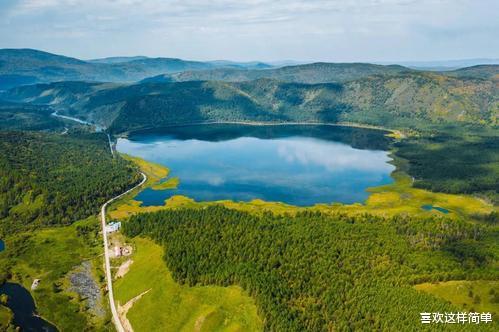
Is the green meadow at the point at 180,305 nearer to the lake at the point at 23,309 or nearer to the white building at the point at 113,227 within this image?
the lake at the point at 23,309

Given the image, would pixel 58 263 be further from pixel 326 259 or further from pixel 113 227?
pixel 326 259

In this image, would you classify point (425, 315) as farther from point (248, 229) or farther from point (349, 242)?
point (248, 229)

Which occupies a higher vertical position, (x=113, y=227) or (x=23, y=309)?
(x=113, y=227)

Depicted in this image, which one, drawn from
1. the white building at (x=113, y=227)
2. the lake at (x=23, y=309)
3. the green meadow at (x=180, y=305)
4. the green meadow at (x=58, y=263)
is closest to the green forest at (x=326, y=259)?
the green meadow at (x=180, y=305)

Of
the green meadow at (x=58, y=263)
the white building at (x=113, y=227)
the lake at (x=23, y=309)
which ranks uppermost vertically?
the white building at (x=113, y=227)

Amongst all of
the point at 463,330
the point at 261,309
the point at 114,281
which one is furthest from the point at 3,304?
the point at 463,330

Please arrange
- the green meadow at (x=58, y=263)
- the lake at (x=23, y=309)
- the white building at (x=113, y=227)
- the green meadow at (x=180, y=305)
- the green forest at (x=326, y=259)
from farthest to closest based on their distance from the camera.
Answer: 1. the white building at (x=113, y=227)
2. the green meadow at (x=58, y=263)
3. the lake at (x=23, y=309)
4. the green forest at (x=326, y=259)
5. the green meadow at (x=180, y=305)

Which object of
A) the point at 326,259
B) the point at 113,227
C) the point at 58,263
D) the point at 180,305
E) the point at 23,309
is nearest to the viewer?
the point at 180,305

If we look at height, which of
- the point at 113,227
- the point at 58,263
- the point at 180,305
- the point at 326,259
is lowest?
the point at 58,263

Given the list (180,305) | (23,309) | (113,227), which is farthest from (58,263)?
(180,305)
